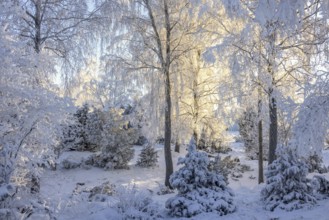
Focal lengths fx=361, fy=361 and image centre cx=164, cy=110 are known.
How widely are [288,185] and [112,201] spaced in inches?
139

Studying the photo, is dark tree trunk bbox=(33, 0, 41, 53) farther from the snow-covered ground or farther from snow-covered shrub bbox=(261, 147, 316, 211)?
snow-covered shrub bbox=(261, 147, 316, 211)

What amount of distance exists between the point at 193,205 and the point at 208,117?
9518 mm

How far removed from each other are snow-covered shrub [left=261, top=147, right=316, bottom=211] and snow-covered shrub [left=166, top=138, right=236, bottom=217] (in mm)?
928

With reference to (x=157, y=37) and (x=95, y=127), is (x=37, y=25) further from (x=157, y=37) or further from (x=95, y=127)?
(x=95, y=127)

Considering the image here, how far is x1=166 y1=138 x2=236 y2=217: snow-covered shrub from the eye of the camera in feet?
22.0

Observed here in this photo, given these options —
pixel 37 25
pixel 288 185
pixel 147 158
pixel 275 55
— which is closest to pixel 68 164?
pixel 147 158

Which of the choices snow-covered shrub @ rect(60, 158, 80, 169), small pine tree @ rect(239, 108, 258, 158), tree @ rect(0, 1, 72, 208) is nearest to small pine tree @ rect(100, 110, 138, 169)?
snow-covered shrub @ rect(60, 158, 80, 169)

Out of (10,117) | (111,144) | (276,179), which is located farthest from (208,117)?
(10,117)

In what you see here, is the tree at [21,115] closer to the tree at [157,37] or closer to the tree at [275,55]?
the tree at [275,55]

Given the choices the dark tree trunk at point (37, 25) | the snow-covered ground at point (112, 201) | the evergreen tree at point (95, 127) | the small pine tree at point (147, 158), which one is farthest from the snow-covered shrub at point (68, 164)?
the dark tree trunk at point (37, 25)

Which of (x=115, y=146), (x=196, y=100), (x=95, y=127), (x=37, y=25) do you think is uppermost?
(x=37, y=25)

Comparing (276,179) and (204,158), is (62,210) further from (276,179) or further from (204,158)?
(276,179)

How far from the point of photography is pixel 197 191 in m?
7.01

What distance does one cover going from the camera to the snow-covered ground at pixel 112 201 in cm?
646
